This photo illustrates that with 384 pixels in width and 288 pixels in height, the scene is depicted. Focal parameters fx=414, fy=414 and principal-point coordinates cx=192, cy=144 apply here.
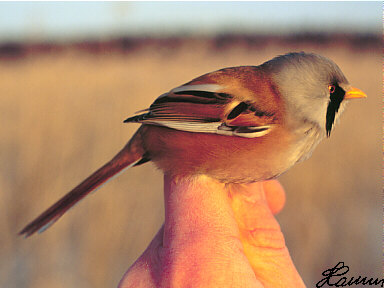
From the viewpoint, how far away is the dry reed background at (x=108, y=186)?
4.87 metres

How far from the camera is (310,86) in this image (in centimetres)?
245

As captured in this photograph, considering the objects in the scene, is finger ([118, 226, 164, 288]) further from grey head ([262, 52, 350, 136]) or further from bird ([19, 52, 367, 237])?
grey head ([262, 52, 350, 136])

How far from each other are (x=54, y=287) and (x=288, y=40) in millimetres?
11731

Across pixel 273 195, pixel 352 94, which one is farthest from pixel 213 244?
pixel 352 94

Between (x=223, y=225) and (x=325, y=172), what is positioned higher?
(x=223, y=225)

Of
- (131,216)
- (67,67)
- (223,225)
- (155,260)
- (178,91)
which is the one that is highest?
(67,67)

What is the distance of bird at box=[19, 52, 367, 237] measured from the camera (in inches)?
91.0

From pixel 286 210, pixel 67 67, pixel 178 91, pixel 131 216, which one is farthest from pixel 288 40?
pixel 178 91

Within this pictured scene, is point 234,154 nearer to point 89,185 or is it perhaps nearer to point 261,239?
point 261,239

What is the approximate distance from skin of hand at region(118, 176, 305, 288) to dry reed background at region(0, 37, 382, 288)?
2.61m

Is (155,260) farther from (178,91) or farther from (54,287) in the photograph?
(54,287)

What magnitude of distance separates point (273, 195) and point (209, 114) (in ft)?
2.92

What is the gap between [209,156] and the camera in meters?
2.36

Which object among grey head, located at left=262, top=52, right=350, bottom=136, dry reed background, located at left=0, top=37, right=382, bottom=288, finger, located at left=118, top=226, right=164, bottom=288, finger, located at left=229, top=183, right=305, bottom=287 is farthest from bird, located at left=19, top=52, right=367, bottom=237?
dry reed background, located at left=0, top=37, right=382, bottom=288
